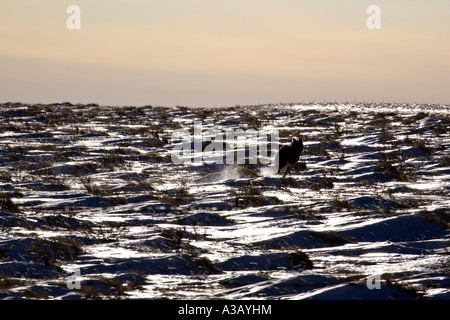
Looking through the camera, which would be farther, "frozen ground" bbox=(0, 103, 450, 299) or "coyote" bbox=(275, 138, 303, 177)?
"coyote" bbox=(275, 138, 303, 177)

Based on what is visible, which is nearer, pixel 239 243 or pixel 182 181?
Result: pixel 239 243

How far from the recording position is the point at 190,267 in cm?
561

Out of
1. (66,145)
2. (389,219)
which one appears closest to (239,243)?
(389,219)

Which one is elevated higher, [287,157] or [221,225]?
[287,157]

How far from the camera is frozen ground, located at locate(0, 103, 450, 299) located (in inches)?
195

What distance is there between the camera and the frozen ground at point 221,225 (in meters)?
4.95

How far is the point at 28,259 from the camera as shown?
18.6 feet

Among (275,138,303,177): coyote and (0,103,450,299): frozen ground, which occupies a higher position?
(275,138,303,177): coyote

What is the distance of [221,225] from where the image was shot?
25.2ft

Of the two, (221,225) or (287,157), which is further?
(287,157)

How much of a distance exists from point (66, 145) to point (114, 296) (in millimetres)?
12190
